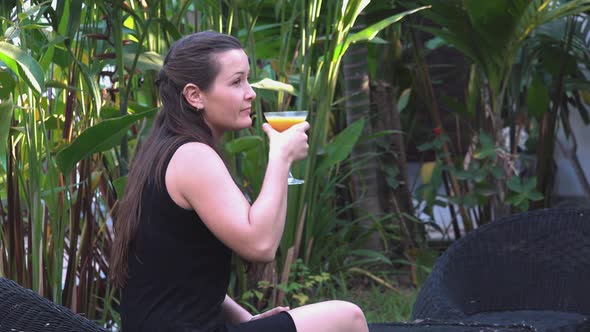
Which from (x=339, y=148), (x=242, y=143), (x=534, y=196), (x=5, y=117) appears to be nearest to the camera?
(x=5, y=117)

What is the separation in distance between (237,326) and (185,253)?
0.15 meters

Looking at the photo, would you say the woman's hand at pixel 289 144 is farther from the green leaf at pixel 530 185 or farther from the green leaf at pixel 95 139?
the green leaf at pixel 530 185

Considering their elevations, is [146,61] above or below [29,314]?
above

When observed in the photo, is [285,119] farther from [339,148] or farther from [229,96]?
[339,148]

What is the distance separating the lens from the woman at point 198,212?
Result: 159 cm

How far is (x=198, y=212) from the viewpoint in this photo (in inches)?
63.0

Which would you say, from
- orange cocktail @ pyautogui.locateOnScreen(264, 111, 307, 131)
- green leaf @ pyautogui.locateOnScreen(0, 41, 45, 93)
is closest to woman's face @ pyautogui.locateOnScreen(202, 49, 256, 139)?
orange cocktail @ pyautogui.locateOnScreen(264, 111, 307, 131)

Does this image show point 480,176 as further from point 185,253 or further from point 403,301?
point 185,253

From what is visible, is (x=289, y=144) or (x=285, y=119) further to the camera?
(x=285, y=119)

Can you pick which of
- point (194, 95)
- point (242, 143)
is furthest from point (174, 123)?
point (242, 143)

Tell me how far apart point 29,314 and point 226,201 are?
1.25 ft

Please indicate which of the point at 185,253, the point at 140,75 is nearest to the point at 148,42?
the point at 140,75

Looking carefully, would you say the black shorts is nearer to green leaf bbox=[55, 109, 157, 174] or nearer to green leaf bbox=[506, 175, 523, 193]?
green leaf bbox=[55, 109, 157, 174]

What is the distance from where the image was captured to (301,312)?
1.64 m
